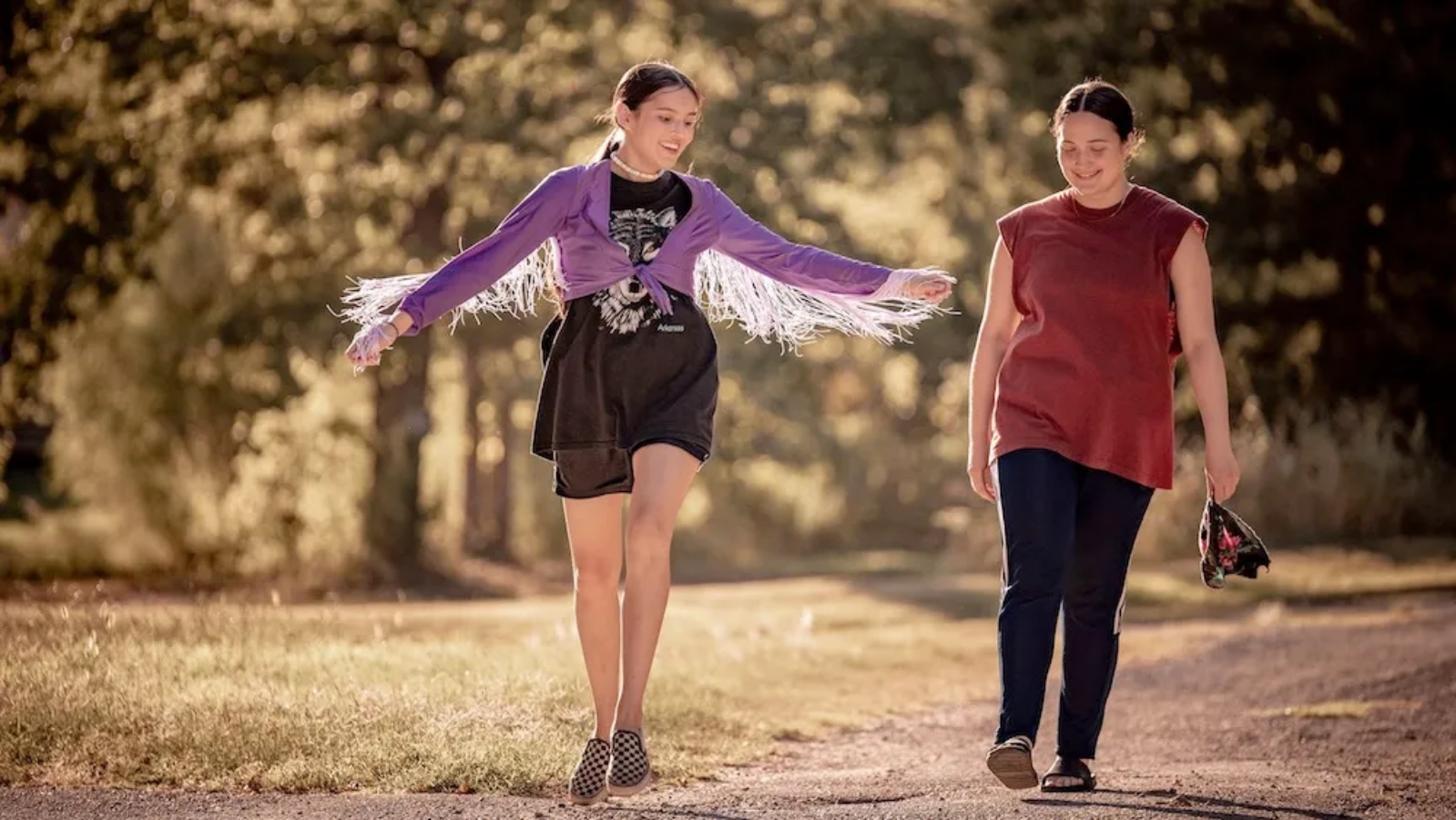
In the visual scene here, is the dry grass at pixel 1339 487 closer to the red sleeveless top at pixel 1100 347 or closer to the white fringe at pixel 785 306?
the white fringe at pixel 785 306

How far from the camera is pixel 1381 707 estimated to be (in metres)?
9.67

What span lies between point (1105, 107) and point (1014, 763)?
2.02 m

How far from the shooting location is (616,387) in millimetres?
6258

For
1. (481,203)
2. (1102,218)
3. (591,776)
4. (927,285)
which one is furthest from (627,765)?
(481,203)

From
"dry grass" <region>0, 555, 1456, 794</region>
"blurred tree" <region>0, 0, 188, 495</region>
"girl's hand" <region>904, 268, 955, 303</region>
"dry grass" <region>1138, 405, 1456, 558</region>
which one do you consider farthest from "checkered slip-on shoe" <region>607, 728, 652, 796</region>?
"dry grass" <region>1138, 405, 1456, 558</region>

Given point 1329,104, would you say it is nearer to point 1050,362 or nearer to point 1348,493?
point 1348,493

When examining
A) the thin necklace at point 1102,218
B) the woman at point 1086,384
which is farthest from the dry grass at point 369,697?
the thin necklace at point 1102,218

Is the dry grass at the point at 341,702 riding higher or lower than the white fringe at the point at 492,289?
lower

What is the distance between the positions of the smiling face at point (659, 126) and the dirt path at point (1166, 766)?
203 cm

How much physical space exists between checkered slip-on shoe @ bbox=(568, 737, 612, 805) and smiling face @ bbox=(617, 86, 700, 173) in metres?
1.83

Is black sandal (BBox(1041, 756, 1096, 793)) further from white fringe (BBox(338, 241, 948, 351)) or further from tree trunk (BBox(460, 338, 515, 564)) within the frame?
tree trunk (BBox(460, 338, 515, 564))

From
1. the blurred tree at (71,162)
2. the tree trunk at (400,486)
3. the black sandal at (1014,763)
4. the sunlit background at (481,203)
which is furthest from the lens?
the tree trunk at (400,486)

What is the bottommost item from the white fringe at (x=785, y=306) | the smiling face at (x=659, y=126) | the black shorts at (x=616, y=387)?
the black shorts at (x=616, y=387)

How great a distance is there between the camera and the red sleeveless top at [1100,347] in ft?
20.5
